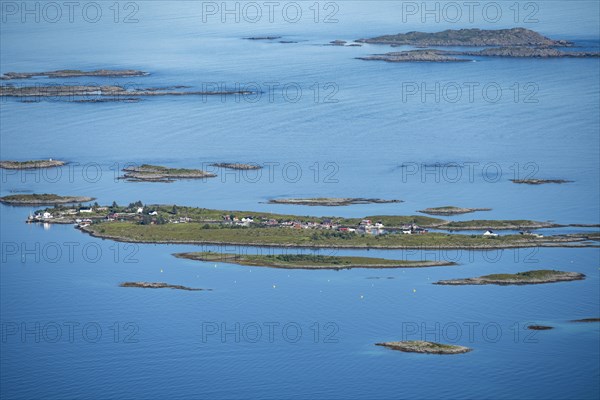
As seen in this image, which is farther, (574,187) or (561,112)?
(561,112)

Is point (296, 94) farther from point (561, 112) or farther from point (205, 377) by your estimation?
point (205, 377)

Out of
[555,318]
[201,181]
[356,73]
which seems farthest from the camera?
[356,73]

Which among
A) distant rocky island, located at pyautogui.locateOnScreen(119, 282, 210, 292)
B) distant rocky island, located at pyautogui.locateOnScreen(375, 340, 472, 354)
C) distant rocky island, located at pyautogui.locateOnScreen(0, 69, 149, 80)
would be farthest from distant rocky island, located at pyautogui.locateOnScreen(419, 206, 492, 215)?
distant rocky island, located at pyautogui.locateOnScreen(0, 69, 149, 80)

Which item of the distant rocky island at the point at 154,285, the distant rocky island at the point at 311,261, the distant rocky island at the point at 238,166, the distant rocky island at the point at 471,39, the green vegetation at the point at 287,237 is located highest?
the distant rocky island at the point at 471,39

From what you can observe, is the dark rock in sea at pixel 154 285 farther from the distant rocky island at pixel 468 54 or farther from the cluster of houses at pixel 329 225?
the distant rocky island at pixel 468 54

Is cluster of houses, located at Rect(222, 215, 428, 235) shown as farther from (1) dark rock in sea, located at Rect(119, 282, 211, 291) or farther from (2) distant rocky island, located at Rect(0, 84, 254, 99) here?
(2) distant rocky island, located at Rect(0, 84, 254, 99)

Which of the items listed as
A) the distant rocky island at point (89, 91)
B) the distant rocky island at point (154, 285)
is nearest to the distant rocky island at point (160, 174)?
the distant rocky island at point (154, 285)

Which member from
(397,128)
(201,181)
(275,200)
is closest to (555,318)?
(275,200)
